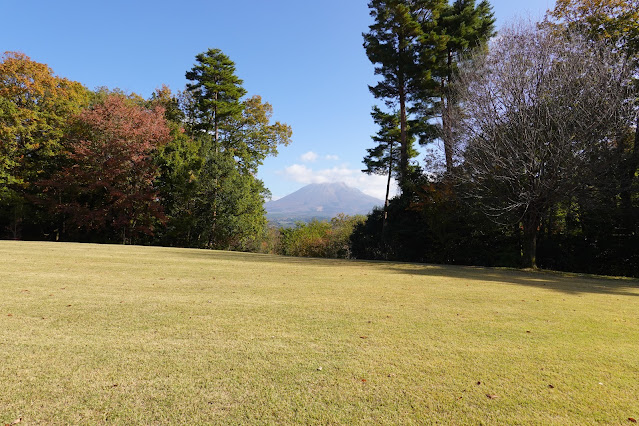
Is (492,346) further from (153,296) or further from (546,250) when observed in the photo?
(546,250)

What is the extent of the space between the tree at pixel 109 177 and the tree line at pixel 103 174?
0.06m

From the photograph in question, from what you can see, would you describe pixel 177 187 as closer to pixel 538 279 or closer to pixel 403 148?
pixel 403 148

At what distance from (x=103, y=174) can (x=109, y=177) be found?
0.59 meters

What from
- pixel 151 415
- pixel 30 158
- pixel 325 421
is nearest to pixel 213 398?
pixel 151 415

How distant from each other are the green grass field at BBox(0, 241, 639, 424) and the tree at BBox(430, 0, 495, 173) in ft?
58.1

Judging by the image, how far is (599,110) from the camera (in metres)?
12.8

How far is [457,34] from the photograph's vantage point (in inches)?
845

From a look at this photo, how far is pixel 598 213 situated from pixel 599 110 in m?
5.02

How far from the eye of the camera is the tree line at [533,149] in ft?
43.3

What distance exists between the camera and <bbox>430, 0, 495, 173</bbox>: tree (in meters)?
20.9

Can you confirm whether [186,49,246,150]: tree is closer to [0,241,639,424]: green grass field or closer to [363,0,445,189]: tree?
[363,0,445,189]: tree

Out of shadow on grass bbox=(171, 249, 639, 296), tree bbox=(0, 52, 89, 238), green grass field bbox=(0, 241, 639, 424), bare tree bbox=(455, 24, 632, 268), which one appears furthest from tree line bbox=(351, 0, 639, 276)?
tree bbox=(0, 52, 89, 238)

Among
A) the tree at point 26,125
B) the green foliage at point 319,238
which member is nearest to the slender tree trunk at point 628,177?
the green foliage at point 319,238

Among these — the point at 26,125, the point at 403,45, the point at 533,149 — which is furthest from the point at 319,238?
the point at 533,149
